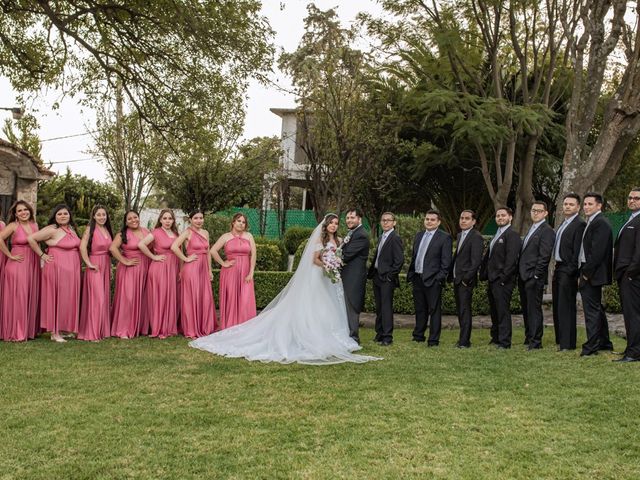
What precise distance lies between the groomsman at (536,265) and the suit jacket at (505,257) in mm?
96

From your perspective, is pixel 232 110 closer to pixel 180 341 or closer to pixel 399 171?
pixel 180 341

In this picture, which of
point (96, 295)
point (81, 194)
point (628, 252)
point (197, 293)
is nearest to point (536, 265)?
point (628, 252)

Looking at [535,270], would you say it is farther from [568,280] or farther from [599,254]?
[599,254]

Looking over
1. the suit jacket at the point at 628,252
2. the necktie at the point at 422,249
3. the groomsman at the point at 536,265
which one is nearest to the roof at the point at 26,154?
the necktie at the point at 422,249

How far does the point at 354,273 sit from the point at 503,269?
2.16 meters

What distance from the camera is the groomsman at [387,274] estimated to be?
10.0 meters

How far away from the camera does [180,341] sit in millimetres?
10133

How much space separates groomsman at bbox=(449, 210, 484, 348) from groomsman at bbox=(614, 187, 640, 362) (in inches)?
78.3

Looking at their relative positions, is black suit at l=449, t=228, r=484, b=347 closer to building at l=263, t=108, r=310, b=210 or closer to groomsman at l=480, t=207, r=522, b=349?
groomsman at l=480, t=207, r=522, b=349

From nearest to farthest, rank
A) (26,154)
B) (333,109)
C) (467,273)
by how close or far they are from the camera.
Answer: (467,273) < (26,154) < (333,109)

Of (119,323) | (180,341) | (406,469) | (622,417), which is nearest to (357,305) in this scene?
(180,341)

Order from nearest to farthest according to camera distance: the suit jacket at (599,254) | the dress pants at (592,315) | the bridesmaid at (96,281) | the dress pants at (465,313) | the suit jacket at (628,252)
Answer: the suit jacket at (628,252)
the suit jacket at (599,254)
the dress pants at (592,315)
the dress pants at (465,313)
the bridesmaid at (96,281)

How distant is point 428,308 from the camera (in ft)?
33.5

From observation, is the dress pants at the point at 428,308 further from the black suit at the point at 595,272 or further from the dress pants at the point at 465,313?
the black suit at the point at 595,272
